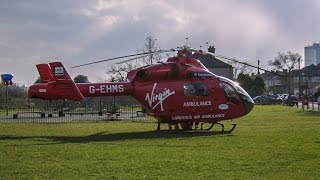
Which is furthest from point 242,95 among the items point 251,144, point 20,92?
point 20,92

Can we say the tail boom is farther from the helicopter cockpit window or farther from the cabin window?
the cabin window

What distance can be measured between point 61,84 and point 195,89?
22.1 feet

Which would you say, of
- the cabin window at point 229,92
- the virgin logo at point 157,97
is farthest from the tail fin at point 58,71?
the cabin window at point 229,92

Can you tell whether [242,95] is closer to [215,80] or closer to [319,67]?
[215,80]

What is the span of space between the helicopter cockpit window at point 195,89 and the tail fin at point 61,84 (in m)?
5.45

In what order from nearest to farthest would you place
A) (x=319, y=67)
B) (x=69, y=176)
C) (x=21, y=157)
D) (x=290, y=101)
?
(x=69, y=176), (x=21, y=157), (x=290, y=101), (x=319, y=67)

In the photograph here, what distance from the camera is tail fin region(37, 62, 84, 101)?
23344 millimetres

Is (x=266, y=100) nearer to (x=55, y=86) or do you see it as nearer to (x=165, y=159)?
(x=55, y=86)

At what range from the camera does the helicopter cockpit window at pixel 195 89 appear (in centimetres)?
2459

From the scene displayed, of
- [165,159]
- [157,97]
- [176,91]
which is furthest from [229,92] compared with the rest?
[165,159]

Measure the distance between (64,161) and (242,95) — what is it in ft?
46.1

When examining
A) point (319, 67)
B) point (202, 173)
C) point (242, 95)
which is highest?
point (319, 67)

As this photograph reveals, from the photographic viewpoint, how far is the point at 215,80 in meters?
25.1

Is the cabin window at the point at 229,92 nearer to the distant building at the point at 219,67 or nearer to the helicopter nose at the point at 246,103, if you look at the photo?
the helicopter nose at the point at 246,103
